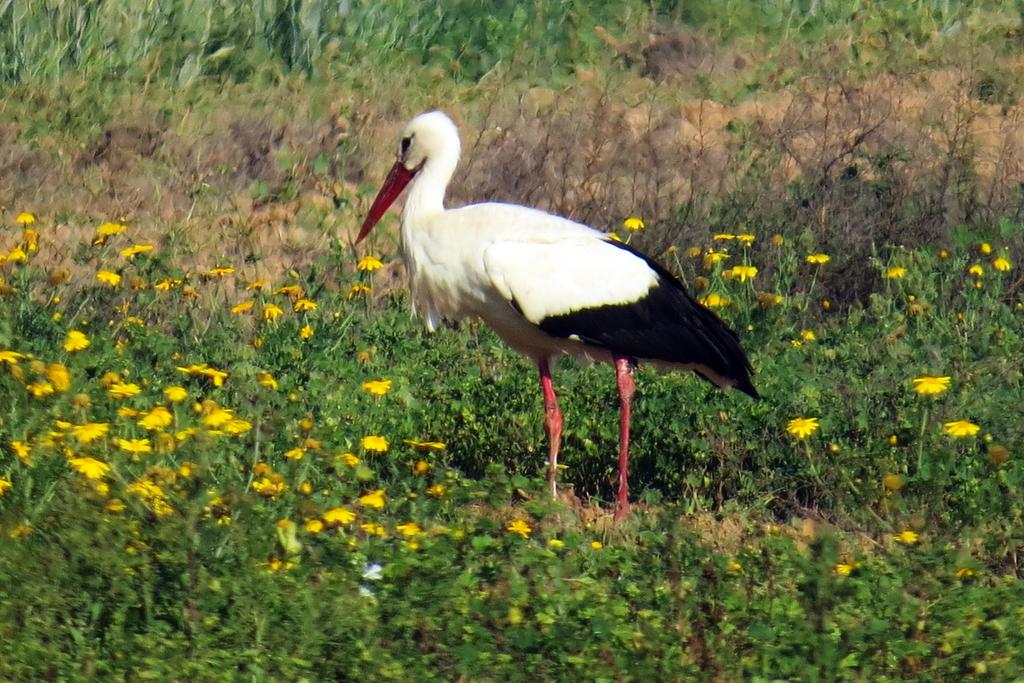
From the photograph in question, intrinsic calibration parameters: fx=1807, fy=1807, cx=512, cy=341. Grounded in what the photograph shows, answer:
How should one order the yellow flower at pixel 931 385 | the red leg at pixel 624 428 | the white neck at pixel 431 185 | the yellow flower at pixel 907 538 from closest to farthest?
the yellow flower at pixel 907 538, the yellow flower at pixel 931 385, the red leg at pixel 624 428, the white neck at pixel 431 185

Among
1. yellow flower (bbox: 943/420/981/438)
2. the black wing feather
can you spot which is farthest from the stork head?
yellow flower (bbox: 943/420/981/438)

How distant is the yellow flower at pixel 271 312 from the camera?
22.6 feet

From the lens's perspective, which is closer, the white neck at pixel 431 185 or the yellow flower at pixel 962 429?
the yellow flower at pixel 962 429

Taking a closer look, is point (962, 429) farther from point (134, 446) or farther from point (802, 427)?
point (134, 446)

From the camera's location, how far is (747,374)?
19.3ft

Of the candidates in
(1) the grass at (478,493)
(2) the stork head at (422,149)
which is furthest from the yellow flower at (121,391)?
(2) the stork head at (422,149)

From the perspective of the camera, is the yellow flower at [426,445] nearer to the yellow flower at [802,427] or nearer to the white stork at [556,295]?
the white stork at [556,295]

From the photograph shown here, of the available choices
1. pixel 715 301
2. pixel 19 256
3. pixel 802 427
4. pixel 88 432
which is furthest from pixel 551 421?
pixel 19 256

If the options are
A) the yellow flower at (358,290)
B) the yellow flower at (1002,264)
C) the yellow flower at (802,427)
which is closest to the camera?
the yellow flower at (802,427)

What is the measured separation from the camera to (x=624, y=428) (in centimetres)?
585

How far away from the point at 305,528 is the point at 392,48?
7657 mm

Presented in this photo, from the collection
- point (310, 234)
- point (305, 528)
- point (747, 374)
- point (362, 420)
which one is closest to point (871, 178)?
point (310, 234)

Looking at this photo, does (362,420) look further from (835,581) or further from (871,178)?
(871,178)

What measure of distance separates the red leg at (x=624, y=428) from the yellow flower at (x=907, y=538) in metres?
1.21
